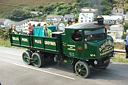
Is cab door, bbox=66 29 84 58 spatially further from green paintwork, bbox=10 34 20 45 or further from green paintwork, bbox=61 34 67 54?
green paintwork, bbox=10 34 20 45

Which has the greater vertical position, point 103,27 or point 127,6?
point 127,6

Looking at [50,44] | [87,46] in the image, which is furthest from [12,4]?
[87,46]

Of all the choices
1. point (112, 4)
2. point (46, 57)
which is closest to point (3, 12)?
point (112, 4)

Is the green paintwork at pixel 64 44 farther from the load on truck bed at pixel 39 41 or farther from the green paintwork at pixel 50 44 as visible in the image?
the green paintwork at pixel 50 44

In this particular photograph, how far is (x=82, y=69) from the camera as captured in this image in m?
7.36

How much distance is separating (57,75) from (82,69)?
1.47 meters

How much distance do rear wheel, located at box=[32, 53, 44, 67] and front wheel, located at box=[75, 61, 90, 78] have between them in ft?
7.97

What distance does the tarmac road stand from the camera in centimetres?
708

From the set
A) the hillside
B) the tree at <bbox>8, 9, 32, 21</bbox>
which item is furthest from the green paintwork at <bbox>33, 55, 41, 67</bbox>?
the hillside

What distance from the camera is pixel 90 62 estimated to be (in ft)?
25.1

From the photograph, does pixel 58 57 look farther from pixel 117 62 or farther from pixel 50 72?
pixel 117 62

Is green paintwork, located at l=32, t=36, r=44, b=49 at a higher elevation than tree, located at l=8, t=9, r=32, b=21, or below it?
below

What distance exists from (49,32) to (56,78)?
266 cm

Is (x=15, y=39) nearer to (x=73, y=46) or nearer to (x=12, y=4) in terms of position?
(x=73, y=46)
